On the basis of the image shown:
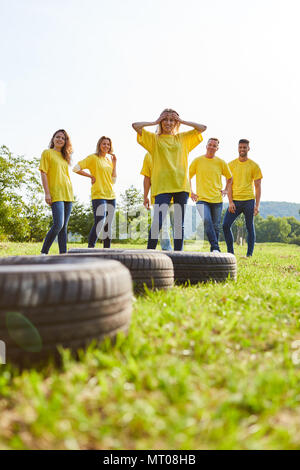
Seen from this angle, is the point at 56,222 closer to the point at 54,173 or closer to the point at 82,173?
the point at 54,173

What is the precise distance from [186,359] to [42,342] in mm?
704

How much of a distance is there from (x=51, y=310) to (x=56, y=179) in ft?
15.6

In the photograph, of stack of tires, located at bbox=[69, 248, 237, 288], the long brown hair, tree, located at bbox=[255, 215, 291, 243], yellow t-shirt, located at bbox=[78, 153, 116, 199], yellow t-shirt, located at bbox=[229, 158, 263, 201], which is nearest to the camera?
stack of tires, located at bbox=[69, 248, 237, 288]

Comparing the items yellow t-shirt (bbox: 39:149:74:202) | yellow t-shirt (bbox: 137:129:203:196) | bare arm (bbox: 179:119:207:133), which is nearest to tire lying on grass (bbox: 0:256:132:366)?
yellow t-shirt (bbox: 137:129:203:196)

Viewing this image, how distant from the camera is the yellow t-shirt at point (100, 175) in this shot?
710cm

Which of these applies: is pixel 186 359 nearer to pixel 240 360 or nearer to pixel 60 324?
pixel 240 360

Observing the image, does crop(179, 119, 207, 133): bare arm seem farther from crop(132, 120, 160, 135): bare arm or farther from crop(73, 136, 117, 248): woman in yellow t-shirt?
crop(73, 136, 117, 248): woman in yellow t-shirt

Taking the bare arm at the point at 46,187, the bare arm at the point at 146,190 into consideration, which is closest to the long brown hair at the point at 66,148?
the bare arm at the point at 46,187

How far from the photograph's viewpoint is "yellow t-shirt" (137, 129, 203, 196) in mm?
5410

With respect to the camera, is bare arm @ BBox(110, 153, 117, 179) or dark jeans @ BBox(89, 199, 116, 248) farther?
bare arm @ BBox(110, 153, 117, 179)

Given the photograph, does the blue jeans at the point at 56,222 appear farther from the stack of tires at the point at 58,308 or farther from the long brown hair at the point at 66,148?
the stack of tires at the point at 58,308

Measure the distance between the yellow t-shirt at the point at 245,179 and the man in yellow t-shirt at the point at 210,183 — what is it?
880 millimetres

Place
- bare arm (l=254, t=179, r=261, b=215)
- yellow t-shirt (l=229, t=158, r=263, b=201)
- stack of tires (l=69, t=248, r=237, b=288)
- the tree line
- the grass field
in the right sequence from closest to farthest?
the grass field
stack of tires (l=69, t=248, r=237, b=288)
yellow t-shirt (l=229, t=158, r=263, b=201)
bare arm (l=254, t=179, r=261, b=215)
the tree line

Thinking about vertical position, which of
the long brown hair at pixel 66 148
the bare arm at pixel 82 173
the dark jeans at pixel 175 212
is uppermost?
the long brown hair at pixel 66 148
